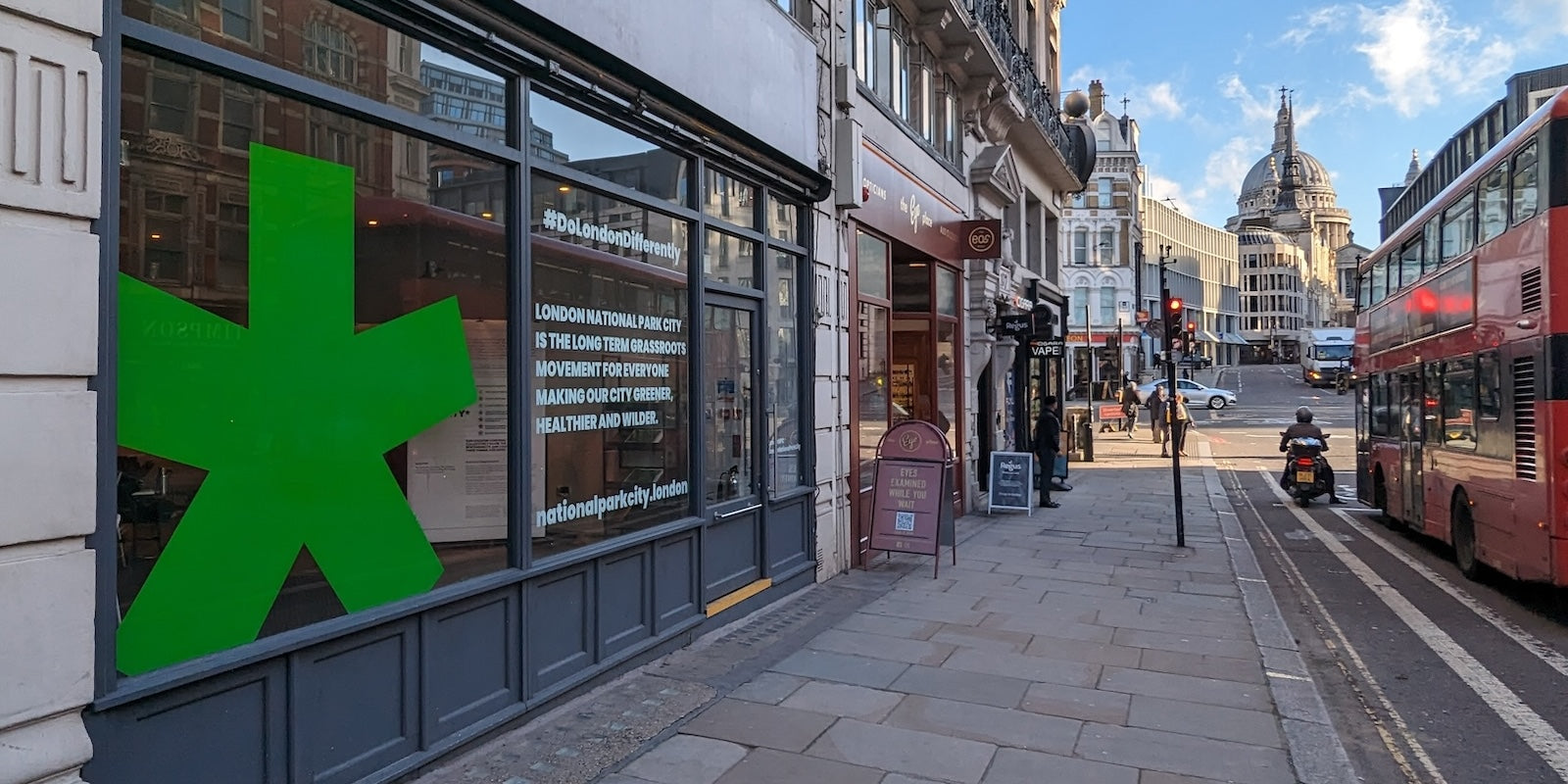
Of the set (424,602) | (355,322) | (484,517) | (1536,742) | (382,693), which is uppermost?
(355,322)

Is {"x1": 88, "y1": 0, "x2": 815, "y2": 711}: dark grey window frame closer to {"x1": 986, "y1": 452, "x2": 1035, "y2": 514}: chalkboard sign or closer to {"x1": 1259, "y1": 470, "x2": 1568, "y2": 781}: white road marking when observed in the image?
{"x1": 1259, "y1": 470, "x2": 1568, "y2": 781}: white road marking

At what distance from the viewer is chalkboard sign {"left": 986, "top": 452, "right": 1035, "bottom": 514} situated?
1445cm

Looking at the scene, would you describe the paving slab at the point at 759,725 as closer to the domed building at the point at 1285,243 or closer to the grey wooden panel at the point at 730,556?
the grey wooden panel at the point at 730,556

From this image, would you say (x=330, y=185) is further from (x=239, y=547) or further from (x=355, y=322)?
(x=239, y=547)

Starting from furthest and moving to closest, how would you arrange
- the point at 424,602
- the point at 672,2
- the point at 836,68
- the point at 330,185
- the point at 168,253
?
the point at 836,68 → the point at 672,2 → the point at 424,602 → the point at 330,185 → the point at 168,253

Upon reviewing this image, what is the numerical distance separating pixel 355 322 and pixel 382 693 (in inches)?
65.7

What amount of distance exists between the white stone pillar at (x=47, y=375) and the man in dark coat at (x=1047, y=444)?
45.3ft

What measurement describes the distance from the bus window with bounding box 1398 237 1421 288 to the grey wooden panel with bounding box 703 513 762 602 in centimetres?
891

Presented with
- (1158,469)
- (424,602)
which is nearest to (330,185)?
(424,602)

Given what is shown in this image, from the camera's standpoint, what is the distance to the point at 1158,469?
2256 cm

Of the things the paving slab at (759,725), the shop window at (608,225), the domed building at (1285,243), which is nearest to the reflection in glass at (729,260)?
the shop window at (608,225)

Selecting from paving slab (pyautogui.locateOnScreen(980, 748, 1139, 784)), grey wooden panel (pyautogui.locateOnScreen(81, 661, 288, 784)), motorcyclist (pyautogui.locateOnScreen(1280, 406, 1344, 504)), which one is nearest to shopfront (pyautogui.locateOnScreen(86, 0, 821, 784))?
grey wooden panel (pyautogui.locateOnScreen(81, 661, 288, 784))

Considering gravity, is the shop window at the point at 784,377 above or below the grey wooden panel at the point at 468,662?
above

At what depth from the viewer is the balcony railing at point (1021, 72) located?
1498 centimetres
